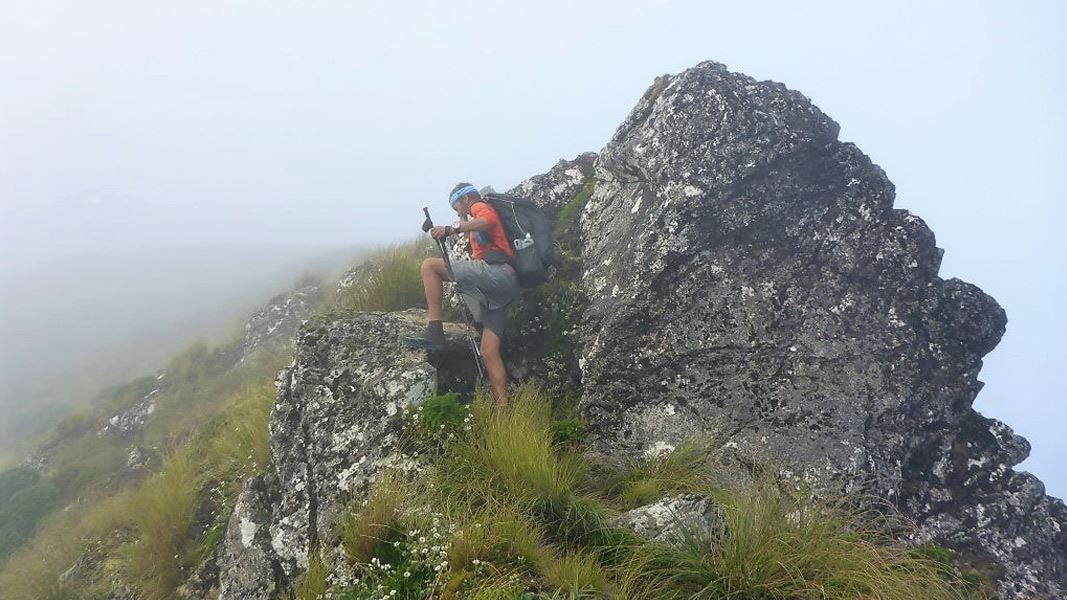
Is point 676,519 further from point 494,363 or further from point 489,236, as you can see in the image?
point 489,236

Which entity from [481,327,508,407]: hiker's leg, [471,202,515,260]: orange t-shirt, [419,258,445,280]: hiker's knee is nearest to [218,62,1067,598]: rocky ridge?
[481,327,508,407]: hiker's leg

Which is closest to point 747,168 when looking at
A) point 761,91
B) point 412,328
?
point 761,91

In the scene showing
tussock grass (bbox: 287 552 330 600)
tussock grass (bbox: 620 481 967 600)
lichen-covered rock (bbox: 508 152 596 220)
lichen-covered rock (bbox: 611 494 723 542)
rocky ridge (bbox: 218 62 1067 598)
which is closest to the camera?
tussock grass (bbox: 620 481 967 600)

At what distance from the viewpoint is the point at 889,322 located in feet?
17.0

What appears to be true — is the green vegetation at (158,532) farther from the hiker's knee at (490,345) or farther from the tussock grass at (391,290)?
the hiker's knee at (490,345)

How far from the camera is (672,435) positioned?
197 inches

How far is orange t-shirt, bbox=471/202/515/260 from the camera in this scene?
→ 20.2 ft

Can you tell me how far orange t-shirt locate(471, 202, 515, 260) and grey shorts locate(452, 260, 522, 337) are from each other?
0.87 feet

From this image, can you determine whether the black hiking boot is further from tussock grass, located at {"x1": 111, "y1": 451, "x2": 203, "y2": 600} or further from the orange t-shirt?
tussock grass, located at {"x1": 111, "y1": 451, "x2": 203, "y2": 600}

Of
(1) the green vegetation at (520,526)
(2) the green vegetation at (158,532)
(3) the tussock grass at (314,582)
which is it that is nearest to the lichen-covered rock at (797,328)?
(1) the green vegetation at (520,526)

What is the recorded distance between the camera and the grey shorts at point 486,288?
5980 mm

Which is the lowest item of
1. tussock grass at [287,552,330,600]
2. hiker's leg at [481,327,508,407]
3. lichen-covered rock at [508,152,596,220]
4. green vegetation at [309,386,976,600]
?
tussock grass at [287,552,330,600]

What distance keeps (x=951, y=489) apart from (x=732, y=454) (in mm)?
1880

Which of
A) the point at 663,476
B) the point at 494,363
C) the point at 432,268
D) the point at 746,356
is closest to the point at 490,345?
the point at 494,363
